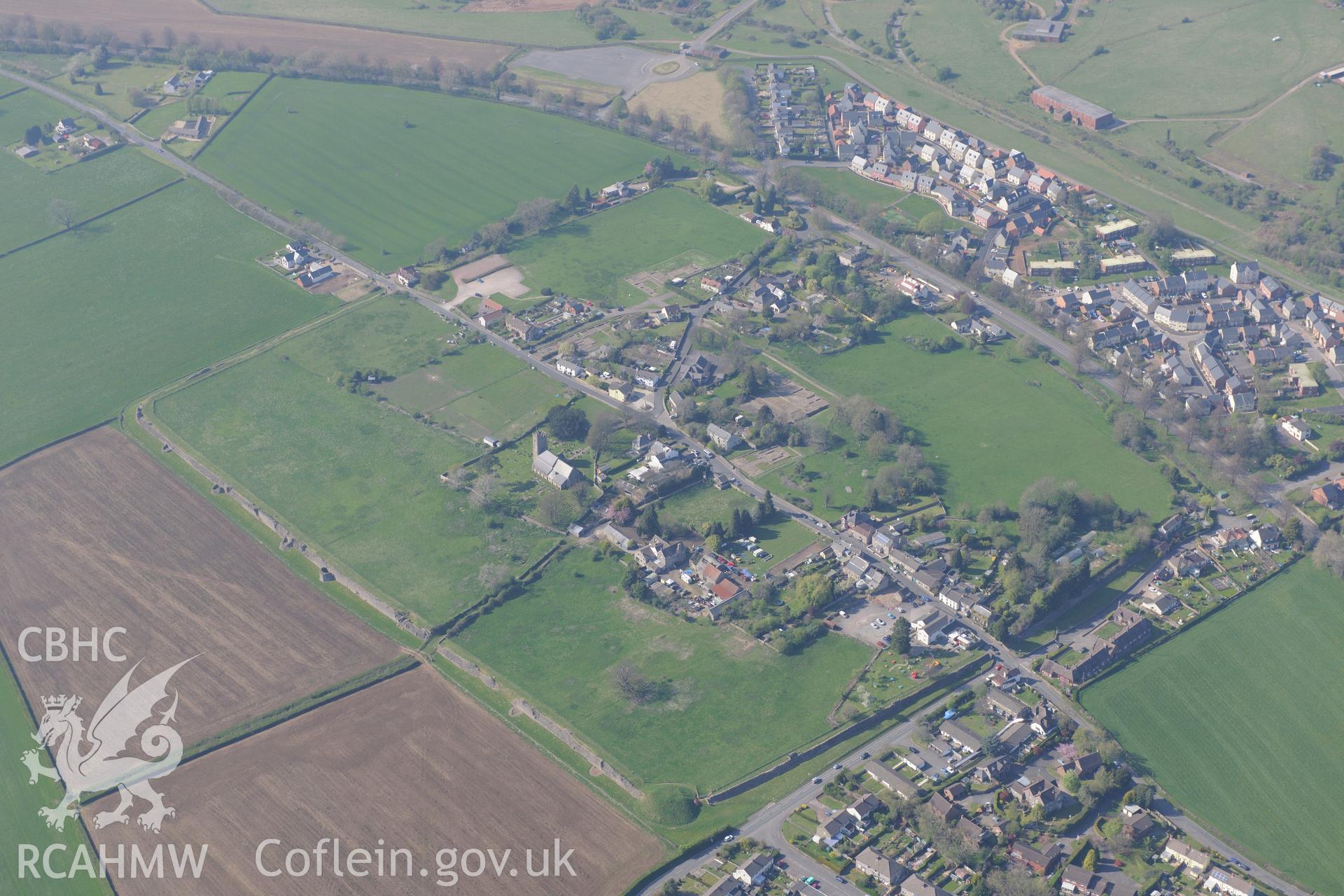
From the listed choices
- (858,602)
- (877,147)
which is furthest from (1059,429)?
(877,147)

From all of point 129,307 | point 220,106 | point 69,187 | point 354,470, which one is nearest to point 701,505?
point 354,470

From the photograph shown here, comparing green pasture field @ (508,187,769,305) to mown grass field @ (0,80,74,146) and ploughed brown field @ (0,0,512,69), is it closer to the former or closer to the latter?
ploughed brown field @ (0,0,512,69)

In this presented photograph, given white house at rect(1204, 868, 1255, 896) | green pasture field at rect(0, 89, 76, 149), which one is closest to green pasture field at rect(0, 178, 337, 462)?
green pasture field at rect(0, 89, 76, 149)

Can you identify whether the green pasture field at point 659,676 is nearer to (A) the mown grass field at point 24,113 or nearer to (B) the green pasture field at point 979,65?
(B) the green pasture field at point 979,65

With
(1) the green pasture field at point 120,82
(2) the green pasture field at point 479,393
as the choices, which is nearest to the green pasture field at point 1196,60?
(2) the green pasture field at point 479,393

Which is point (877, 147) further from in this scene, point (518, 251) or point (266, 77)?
point (266, 77)
